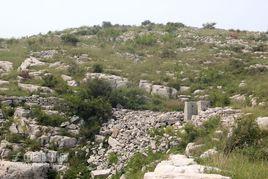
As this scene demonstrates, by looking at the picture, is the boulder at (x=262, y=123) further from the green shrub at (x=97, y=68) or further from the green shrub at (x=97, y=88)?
the green shrub at (x=97, y=68)

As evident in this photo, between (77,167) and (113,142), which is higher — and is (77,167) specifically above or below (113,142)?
below

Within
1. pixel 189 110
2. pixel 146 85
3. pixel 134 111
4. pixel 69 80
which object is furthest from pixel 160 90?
pixel 189 110

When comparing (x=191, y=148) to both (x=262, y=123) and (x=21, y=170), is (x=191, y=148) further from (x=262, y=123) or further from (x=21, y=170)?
(x=21, y=170)

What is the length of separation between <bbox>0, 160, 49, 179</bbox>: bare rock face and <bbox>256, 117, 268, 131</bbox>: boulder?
23.7ft

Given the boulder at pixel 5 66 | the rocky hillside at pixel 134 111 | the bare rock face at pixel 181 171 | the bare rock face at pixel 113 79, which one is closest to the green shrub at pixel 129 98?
the rocky hillside at pixel 134 111

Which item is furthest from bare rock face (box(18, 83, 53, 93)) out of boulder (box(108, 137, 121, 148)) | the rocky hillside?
boulder (box(108, 137, 121, 148))

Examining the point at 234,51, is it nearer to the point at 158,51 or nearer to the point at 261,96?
the point at 158,51

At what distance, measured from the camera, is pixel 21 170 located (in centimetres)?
1627

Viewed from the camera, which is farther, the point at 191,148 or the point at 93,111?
the point at 93,111

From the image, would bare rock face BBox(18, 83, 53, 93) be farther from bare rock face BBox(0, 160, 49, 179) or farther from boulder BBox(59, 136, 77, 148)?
bare rock face BBox(0, 160, 49, 179)

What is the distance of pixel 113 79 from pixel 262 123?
11.6 meters

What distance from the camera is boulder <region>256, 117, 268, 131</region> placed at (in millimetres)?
14750

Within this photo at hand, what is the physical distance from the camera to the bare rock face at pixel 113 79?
2478cm

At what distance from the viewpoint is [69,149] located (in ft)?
60.0
